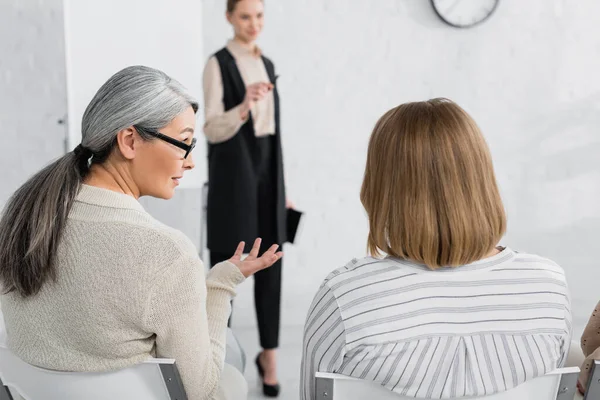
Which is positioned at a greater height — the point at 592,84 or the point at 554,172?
the point at 592,84

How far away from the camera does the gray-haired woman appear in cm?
116

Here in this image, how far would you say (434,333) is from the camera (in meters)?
1.09

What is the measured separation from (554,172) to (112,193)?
10.1 ft

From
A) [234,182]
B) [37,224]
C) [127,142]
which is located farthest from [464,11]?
[37,224]

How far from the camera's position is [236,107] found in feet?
8.33

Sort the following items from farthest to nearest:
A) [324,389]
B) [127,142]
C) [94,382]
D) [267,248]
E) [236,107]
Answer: [267,248] < [236,107] < [127,142] < [94,382] < [324,389]

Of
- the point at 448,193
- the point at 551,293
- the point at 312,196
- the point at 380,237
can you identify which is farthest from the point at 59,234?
the point at 312,196

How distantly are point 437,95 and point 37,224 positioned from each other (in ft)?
9.37

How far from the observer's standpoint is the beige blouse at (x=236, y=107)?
2.57m

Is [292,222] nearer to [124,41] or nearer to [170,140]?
[124,41]

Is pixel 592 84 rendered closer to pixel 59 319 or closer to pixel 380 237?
pixel 380 237

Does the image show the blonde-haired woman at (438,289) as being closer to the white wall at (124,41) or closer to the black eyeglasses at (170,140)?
the black eyeglasses at (170,140)

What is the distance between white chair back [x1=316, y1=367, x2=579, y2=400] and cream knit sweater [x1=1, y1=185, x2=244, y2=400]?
26 centimetres

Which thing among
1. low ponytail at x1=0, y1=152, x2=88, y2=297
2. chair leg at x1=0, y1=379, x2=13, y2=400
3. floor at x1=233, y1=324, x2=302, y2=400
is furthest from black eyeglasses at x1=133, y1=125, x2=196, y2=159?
floor at x1=233, y1=324, x2=302, y2=400
